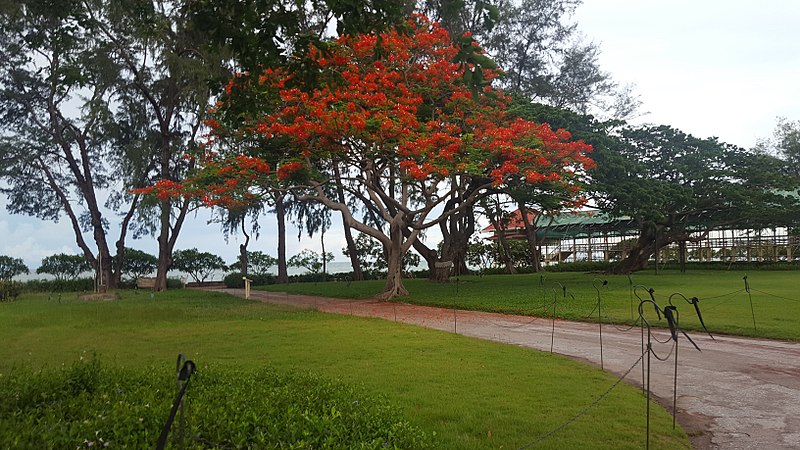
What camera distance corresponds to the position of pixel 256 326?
9.85 meters

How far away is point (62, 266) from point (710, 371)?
29.2m

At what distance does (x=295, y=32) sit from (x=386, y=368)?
11.7 ft

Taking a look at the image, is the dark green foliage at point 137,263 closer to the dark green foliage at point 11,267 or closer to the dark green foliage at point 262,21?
the dark green foliage at point 11,267

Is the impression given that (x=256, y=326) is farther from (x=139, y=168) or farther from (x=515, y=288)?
(x=139, y=168)

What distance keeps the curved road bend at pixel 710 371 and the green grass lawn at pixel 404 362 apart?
0.38 metres

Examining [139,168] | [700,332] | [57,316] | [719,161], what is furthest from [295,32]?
[719,161]

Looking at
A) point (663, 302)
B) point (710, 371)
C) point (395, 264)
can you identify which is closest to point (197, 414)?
point (710, 371)

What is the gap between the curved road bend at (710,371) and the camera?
13.8 ft

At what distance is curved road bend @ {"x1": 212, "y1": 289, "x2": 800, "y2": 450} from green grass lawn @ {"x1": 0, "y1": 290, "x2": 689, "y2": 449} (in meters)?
0.38

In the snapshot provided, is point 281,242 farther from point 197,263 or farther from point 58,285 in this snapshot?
point 58,285

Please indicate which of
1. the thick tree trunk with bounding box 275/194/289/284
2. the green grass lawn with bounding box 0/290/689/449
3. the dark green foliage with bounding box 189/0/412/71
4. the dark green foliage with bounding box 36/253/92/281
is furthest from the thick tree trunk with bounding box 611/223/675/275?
the dark green foliage with bounding box 36/253/92/281

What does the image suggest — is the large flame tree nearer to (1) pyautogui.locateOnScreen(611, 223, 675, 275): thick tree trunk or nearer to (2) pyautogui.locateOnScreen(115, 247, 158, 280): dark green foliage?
(1) pyautogui.locateOnScreen(611, 223, 675, 275): thick tree trunk

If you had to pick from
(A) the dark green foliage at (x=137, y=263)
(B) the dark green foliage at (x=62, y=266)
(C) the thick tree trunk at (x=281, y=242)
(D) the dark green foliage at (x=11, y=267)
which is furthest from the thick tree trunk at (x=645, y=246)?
(D) the dark green foliage at (x=11, y=267)

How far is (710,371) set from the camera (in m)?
6.25
